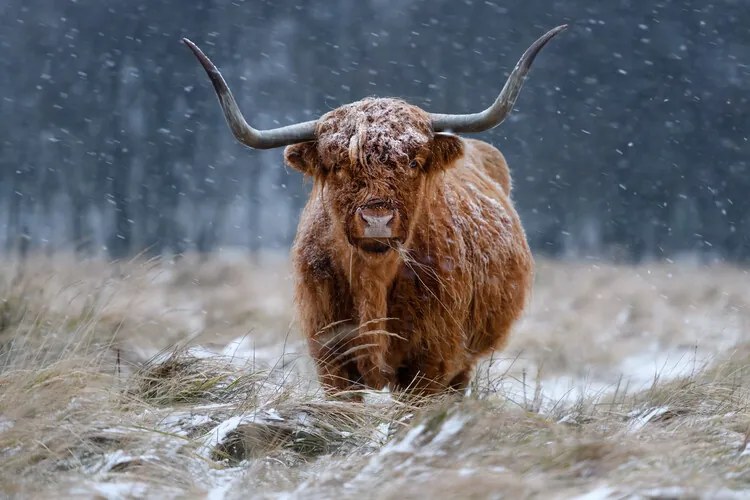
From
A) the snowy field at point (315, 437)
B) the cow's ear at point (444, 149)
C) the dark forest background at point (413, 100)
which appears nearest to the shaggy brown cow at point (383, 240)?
the cow's ear at point (444, 149)

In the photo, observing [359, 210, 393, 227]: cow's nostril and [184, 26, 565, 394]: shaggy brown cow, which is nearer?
[359, 210, 393, 227]: cow's nostril

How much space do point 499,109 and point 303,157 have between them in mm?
1170

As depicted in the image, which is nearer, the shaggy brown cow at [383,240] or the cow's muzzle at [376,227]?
the cow's muzzle at [376,227]

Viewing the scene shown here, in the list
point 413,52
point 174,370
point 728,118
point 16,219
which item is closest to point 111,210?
point 16,219

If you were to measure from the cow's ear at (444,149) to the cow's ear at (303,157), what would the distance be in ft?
2.24

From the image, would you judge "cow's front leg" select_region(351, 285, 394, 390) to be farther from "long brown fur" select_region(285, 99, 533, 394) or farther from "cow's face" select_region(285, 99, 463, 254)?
"cow's face" select_region(285, 99, 463, 254)

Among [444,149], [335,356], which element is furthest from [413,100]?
[335,356]

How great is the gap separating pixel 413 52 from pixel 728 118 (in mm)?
7154

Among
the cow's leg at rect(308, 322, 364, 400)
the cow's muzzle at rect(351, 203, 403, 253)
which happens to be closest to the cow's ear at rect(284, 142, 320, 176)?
the cow's muzzle at rect(351, 203, 403, 253)

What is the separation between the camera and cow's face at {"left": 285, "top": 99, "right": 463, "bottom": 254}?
4.94m

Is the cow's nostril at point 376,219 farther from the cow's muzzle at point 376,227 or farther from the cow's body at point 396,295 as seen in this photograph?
the cow's body at point 396,295

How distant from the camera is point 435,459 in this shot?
9.93 feet

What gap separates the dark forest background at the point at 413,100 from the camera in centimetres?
1978

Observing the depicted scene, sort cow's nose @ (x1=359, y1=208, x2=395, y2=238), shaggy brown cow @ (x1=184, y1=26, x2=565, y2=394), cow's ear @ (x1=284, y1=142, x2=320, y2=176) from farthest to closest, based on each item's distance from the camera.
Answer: cow's ear @ (x1=284, y1=142, x2=320, y2=176)
shaggy brown cow @ (x1=184, y1=26, x2=565, y2=394)
cow's nose @ (x1=359, y1=208, x2=395, y2=238)
